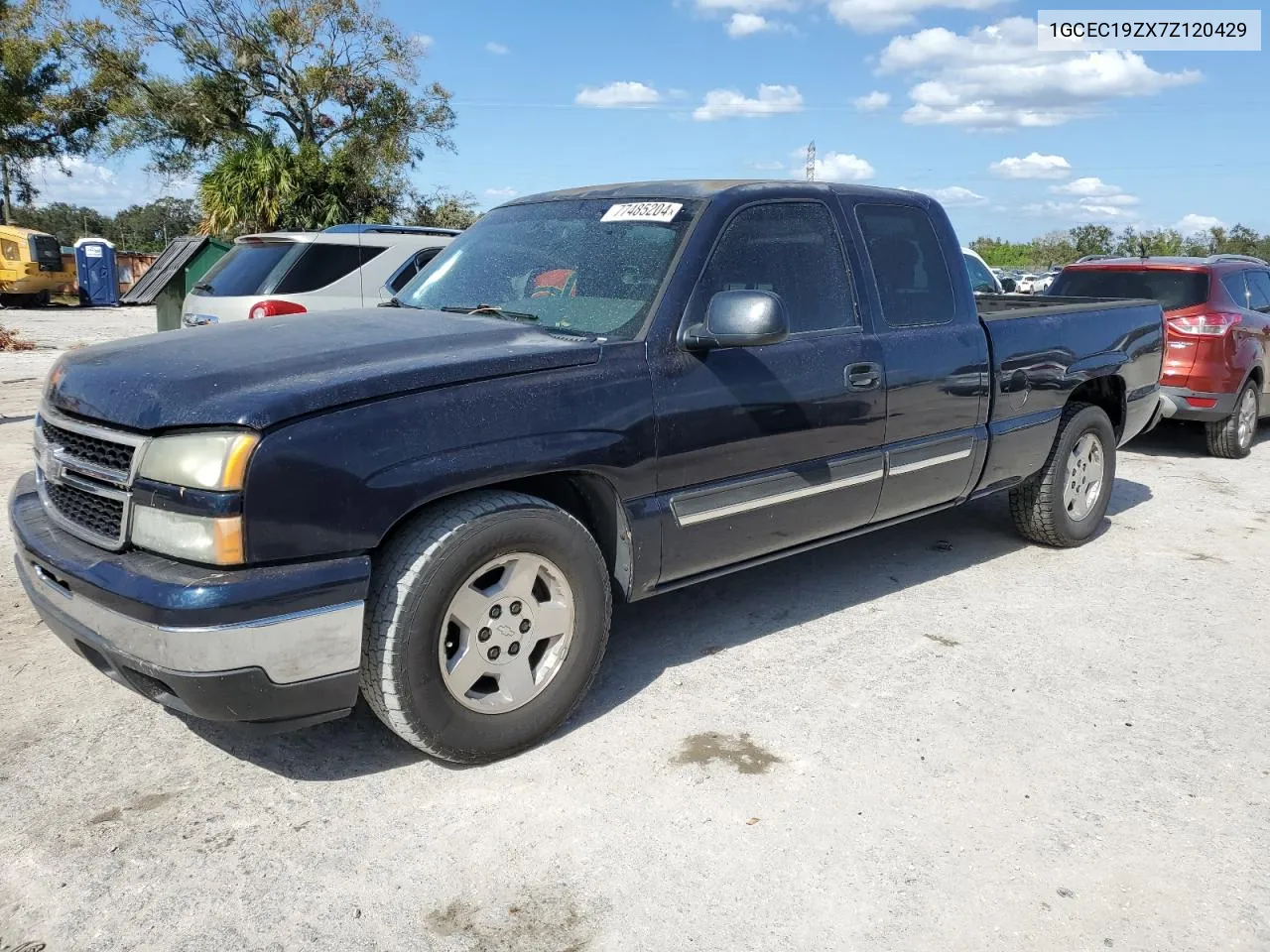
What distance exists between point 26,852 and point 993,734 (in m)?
3.03

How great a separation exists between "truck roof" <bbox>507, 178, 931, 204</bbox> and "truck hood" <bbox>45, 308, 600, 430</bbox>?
0.91 m

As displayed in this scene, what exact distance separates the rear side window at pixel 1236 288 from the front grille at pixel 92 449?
873 cm

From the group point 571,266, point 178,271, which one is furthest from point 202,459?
A: point 178,271

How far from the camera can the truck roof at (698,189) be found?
13.5ft

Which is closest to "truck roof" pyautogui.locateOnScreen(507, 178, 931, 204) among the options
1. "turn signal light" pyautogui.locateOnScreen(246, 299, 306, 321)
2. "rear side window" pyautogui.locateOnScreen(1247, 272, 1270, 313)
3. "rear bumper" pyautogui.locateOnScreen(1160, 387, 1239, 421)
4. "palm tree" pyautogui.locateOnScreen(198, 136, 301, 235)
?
"turn signal light" pyautogui.locateOnScreen(246, 299, 306, 321)

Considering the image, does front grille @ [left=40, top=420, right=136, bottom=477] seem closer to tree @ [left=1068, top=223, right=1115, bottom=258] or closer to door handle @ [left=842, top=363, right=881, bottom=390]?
door handle @ [left=842, top=363, right=881, bottom=390]

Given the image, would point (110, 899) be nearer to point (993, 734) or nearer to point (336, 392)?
point (336, 392)

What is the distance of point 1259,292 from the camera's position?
9305mm

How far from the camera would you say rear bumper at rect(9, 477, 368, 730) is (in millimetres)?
2705

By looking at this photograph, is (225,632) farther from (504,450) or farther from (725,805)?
(725,805)

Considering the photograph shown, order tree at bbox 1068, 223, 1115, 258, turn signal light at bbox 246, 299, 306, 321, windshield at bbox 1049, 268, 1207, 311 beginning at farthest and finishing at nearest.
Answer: tree at bbox 1068, 223, 1115, 258 < windshield at bbox 1049, 268, 1207, 311 < turn signal light at bbox 246, 299, 306, 321

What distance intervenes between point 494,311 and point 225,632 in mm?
1706

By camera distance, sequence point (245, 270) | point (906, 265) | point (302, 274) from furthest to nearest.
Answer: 1. point (245, 270)
2. point (302, 274)
3. point (906, 265)

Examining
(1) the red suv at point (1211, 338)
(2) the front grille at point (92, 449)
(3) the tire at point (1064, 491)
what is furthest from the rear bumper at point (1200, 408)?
(2) the front grille at point (92, 449)
